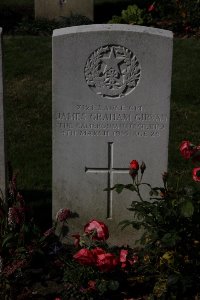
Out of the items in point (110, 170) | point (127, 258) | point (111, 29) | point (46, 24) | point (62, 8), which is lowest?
point (127, 258)

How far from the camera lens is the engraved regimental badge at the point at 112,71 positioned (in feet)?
17.6

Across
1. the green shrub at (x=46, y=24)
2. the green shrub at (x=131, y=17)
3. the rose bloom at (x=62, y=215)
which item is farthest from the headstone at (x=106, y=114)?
the green shrub at (x=131, y=17)

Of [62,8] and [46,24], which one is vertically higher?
[62,8]

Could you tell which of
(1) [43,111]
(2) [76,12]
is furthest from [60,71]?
(2) [76,12]

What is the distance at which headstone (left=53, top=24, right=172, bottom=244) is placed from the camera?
5.32 m

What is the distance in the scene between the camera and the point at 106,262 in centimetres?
471

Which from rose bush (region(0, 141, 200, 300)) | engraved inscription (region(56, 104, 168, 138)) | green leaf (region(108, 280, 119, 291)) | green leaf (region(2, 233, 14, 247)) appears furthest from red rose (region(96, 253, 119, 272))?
engraved inscription (region(56, 104, 168, 138))

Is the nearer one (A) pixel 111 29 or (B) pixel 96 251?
(B) pixel 96 251

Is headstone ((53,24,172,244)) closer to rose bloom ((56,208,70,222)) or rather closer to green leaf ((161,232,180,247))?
rose bloom ((56,208,70,222))

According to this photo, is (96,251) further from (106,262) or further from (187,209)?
(187,209)

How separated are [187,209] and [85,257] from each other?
0.73 meters

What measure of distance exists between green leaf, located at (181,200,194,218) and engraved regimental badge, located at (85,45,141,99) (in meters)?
1.22

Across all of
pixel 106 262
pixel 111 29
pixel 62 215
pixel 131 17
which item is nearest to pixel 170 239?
pixel 106 262

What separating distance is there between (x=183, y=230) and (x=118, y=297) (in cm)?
65
